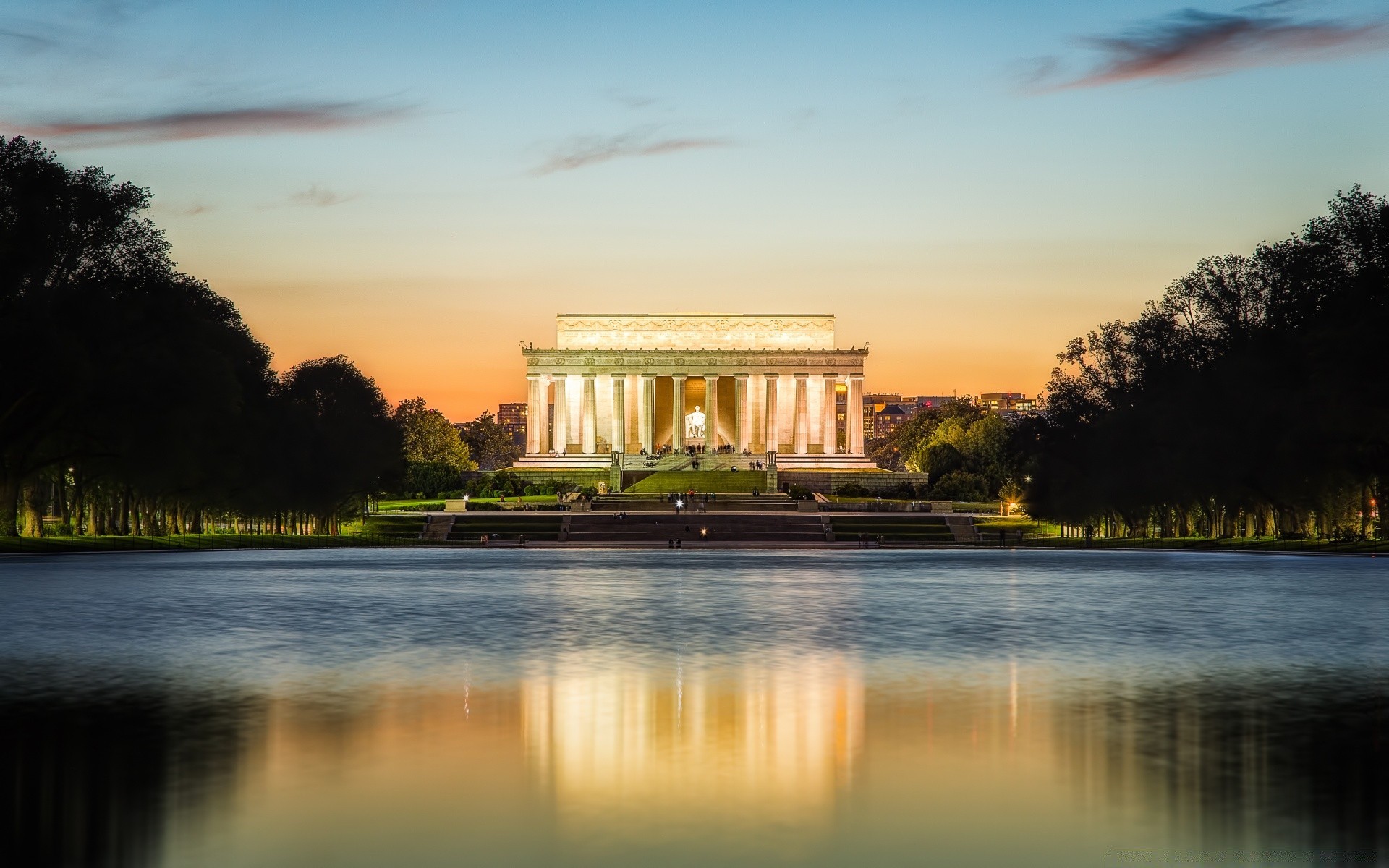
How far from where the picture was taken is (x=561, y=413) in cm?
15100

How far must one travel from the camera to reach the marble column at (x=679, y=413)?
14738cm

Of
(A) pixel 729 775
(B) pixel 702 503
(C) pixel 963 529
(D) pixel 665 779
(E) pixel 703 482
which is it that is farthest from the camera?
(E) pixel 703 482

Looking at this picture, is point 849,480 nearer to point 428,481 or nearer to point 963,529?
point 428,481

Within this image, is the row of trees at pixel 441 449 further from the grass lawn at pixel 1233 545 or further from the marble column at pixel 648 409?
the grass lawn at pixel 1233 545

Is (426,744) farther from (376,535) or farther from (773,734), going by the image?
(376,535)

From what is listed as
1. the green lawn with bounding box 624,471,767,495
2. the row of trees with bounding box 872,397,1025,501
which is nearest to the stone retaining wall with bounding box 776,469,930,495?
the row of trees with bounding box 872,397,1025,501

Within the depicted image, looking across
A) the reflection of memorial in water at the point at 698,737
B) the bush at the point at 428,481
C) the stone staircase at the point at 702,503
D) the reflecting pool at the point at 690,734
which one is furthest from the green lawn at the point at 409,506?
the reflection of memorial in water at the point at 698,737

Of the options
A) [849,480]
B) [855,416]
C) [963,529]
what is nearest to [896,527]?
[963,529]

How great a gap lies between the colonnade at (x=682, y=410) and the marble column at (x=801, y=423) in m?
0.07

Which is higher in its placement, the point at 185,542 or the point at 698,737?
the point at 698,737

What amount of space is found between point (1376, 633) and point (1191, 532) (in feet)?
229

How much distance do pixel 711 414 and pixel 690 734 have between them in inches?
5426

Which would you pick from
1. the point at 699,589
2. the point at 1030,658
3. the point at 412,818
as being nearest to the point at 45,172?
the point at 699,589

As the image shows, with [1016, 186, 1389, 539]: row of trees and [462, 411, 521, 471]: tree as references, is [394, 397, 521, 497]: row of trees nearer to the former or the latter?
[462, 411, 521, 471]: tree
